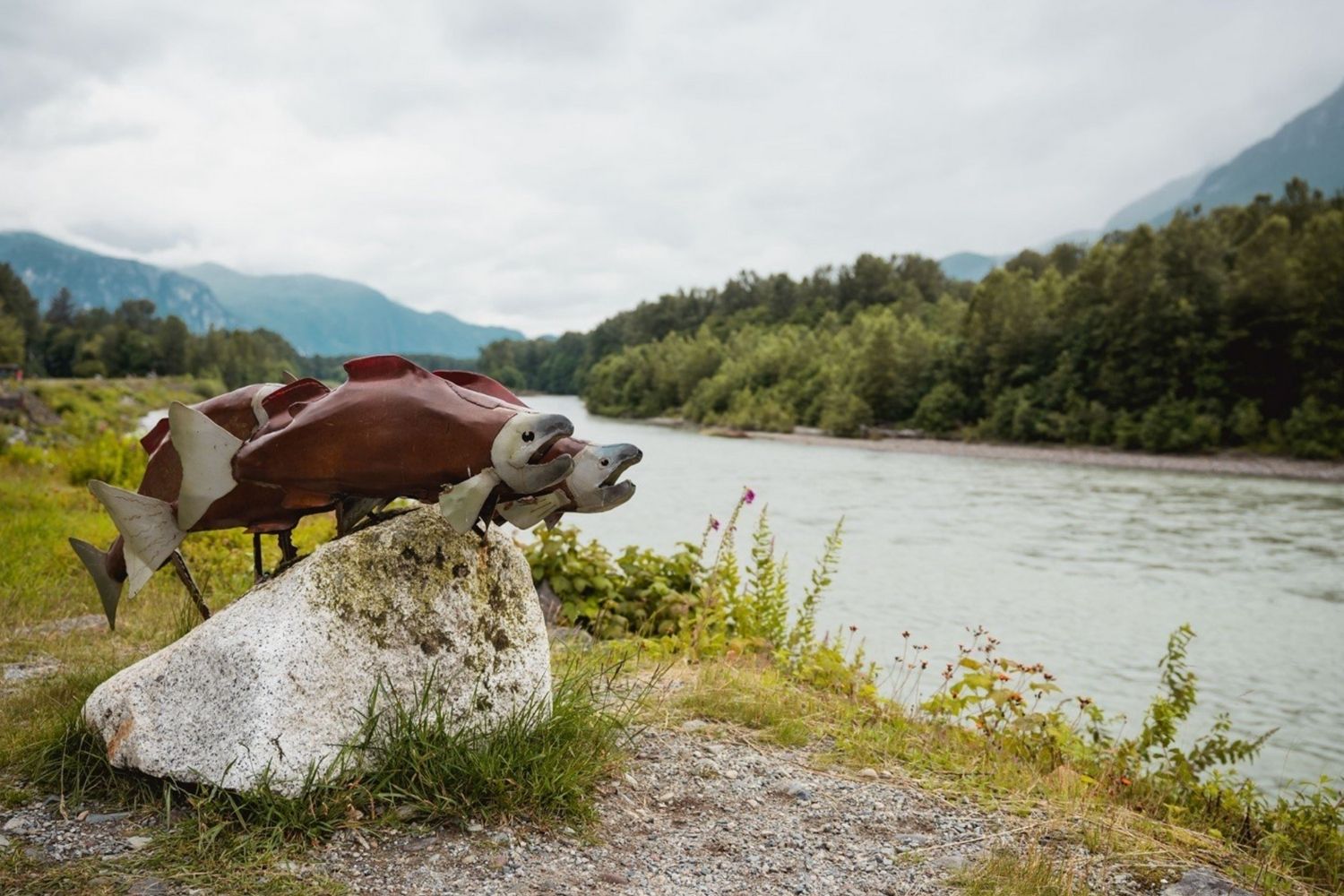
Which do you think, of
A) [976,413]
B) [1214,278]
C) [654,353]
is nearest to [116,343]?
[654,353]

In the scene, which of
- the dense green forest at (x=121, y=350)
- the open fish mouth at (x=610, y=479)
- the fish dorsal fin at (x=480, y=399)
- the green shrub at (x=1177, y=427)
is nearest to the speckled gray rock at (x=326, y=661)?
the fish dorsal fin at (x=480, y=399)

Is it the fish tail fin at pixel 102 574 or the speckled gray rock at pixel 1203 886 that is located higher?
the fish tail fin at pixel 102 574

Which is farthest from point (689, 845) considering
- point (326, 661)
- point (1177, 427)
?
point (1177, 427)

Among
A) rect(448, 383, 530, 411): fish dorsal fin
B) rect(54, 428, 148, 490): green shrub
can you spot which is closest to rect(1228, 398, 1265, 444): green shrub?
rect(54, 428, 148, 490): green shrub

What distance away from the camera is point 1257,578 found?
62.9 ft

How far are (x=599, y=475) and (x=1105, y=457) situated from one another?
48.0m

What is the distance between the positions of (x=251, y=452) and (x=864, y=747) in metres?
3.75

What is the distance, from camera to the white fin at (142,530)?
4.12 meters

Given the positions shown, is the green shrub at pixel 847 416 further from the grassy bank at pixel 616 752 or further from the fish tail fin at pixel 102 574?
the fish tail fin at pixel 102 574

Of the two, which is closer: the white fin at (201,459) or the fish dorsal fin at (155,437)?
the white fin at (201,459)

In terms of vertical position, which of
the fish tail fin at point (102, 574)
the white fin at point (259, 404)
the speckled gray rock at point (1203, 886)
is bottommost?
the speckled gray rock at point (1203, 886)

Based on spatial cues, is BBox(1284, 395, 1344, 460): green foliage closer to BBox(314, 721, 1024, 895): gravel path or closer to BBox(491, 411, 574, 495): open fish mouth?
BBox(314, 721, 1024, 895): gravel path

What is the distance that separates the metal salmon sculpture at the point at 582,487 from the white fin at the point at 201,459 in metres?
1.00

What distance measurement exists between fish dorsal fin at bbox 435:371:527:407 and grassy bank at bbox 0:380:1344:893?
1.49 metres
